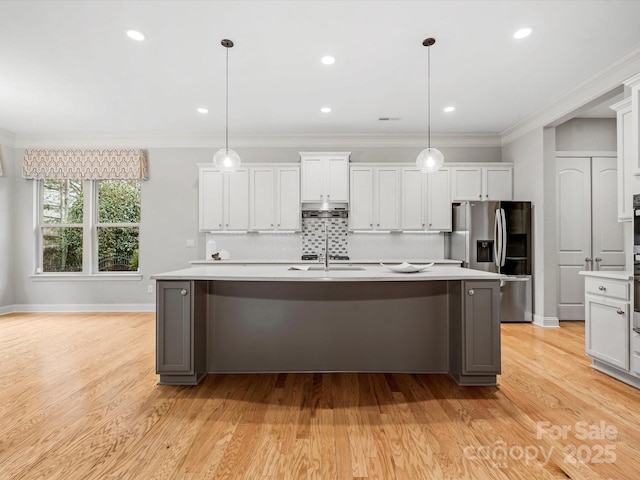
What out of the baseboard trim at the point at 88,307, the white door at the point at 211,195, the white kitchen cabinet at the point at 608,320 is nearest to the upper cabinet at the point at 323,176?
the white door at the point at 211,195

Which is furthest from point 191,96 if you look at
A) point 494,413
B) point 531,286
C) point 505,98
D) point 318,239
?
point 531,286

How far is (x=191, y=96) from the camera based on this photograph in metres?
4.30

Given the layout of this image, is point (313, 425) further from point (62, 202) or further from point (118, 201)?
point (62, 202)

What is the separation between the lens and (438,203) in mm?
5535

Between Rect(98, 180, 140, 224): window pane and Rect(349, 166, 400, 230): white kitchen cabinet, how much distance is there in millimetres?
3595

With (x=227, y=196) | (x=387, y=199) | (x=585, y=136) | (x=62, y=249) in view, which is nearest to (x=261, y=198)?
(x=227, y=196)

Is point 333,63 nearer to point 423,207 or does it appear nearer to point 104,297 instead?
point 423,207

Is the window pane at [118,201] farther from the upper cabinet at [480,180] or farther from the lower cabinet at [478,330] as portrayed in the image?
the lower cabinet at [478,330]

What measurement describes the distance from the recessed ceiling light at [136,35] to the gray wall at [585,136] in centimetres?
533

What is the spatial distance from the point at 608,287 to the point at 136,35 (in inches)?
177

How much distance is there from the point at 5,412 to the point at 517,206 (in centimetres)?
570

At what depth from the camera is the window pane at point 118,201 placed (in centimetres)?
597

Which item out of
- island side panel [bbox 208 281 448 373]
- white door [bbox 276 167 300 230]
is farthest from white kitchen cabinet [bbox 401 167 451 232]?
island side panel [bbox 208 281 448 373]

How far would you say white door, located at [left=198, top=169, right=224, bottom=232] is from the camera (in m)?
5.52
